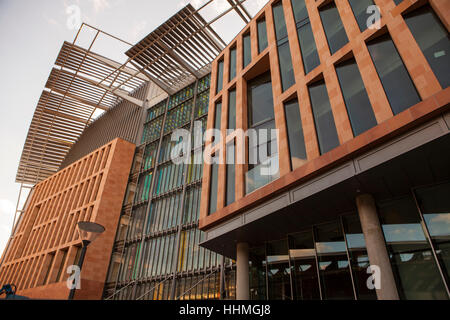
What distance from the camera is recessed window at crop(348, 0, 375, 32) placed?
1109 cm

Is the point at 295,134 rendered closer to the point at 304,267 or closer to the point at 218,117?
the point at 304,267

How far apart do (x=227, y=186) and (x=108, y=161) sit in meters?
24.5

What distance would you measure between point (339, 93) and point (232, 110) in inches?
292

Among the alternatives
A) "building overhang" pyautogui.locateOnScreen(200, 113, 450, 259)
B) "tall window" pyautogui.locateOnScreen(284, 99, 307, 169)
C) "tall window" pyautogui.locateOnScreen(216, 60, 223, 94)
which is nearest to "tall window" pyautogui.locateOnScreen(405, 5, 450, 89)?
"building overhang" pyautogui.locateOnScreen(200, 113, 450, 259)

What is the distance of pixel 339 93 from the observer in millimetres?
10703

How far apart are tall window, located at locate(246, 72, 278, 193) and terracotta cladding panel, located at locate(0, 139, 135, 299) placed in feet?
71.8

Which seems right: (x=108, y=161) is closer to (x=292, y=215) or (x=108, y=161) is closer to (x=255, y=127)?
(x=255, y=127)

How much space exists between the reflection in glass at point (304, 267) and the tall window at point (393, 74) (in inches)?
243

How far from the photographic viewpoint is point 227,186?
14883 millimetres

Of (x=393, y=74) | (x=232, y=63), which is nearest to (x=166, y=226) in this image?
(x=232, y=63)

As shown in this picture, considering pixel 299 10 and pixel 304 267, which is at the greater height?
pixel 299 10

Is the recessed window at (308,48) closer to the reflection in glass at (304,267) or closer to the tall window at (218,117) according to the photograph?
the tall window at (218,117)

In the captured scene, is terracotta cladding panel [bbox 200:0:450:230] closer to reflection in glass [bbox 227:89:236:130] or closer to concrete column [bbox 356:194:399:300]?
reflection in glass [bbox 227:89:236:130]
